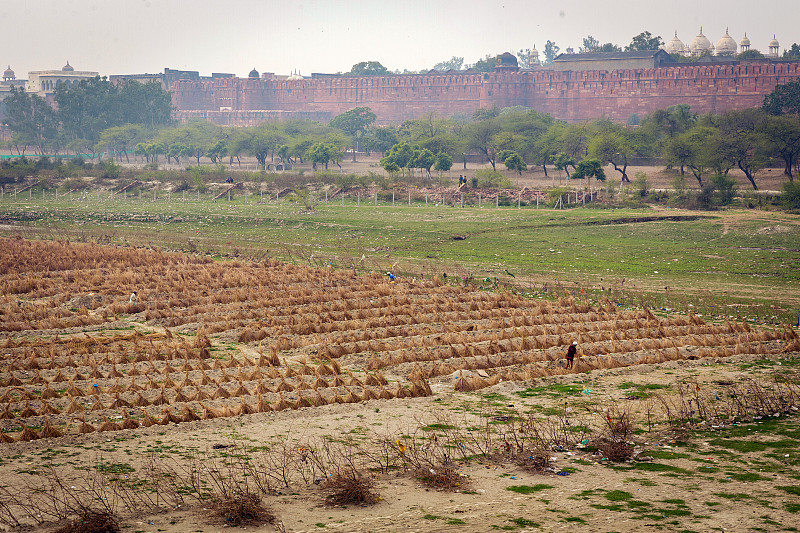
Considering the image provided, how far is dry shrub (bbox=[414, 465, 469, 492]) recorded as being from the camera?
8.49 m

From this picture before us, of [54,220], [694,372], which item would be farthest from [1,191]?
[694,372]

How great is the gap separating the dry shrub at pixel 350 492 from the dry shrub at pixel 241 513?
0.68 metres

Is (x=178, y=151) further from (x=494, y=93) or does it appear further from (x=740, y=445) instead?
(x=740, y=445)

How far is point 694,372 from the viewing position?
512 inches

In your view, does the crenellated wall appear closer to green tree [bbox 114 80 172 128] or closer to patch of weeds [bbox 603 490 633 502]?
green tree [bbox 114 80 172 128]

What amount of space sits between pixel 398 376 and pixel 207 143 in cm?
6189

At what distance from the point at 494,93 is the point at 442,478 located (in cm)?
7916

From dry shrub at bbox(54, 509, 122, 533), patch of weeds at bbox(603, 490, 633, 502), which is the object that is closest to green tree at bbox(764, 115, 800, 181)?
patch of weeds at bbox(603, 490, 633, 502)

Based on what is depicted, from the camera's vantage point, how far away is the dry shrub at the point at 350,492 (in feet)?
26.6

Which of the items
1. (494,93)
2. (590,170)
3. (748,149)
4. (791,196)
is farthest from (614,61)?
(791,196)

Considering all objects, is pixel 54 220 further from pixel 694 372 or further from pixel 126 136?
pixel 126 136

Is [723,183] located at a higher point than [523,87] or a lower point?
lower

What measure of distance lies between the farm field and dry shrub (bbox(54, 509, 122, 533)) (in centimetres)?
15

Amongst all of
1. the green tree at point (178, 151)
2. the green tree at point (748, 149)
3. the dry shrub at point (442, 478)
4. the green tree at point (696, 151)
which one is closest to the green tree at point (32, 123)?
the green tree at point (178, 151)
